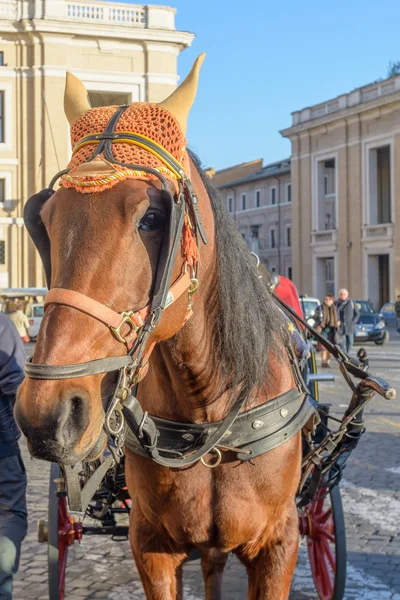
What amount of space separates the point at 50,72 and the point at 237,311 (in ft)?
125

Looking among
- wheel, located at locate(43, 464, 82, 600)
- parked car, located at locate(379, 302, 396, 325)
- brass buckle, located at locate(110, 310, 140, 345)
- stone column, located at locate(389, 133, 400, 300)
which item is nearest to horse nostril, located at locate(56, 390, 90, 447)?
brass buckle, located at locate(110, 310, 140, 345)

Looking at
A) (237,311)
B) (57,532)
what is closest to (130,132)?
(237,311)

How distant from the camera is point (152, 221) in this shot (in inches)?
92.3

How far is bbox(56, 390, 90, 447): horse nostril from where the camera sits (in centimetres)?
209

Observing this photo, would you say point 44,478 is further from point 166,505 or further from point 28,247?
point 28,247

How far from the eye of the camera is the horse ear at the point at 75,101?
2.74 metres

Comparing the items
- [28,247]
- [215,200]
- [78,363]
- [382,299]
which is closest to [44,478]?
→ [215,200]

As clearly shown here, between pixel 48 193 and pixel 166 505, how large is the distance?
114 centimetres

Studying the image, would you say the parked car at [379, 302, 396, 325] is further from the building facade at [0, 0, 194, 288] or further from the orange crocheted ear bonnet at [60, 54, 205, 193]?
the orange crocheted ear bonnet at [60, 54, 205, 193]

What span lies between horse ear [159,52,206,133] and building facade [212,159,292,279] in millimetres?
55719

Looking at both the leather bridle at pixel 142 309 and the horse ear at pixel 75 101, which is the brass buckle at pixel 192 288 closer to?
the leather bridle at pixel 142 309

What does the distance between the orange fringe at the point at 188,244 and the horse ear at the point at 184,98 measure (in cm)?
34

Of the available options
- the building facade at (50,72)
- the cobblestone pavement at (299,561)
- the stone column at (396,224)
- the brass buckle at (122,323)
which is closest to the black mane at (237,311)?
the brass buckle at (122,323)

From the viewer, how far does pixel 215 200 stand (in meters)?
2.88
